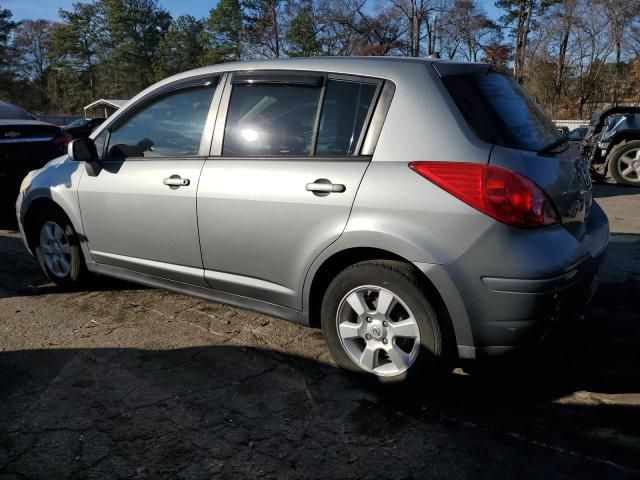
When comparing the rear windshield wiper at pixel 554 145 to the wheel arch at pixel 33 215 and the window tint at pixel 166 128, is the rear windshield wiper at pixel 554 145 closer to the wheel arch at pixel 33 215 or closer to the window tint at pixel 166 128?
the window tint at pixel 166 128

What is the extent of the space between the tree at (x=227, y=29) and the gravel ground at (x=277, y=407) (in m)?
54.8

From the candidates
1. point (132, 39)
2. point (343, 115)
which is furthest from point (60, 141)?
point (132, 39)

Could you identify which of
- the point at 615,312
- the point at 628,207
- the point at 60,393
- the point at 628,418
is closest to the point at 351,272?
the point at 628,418

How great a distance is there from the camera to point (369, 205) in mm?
2748

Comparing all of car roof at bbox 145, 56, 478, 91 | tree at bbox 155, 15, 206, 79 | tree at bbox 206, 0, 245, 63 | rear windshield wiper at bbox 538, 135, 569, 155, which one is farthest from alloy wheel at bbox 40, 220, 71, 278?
tree at bbox 155, 15, 206, 79

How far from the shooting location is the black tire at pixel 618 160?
9.88m

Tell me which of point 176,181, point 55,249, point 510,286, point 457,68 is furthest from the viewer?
point 55,249

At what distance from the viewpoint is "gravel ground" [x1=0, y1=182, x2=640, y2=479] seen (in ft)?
7.79

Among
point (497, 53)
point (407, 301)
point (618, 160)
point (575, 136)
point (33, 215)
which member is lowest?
point (407, 301)

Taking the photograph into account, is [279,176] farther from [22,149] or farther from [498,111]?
[22,149]

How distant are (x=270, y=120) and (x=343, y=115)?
1.64 ft

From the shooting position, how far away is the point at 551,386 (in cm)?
296

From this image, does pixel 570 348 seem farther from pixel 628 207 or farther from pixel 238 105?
pixel 628 207

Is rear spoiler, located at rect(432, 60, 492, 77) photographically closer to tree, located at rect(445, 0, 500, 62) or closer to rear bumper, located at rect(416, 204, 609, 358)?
rear bumper, located at rect(416, 204, 609, 358)
